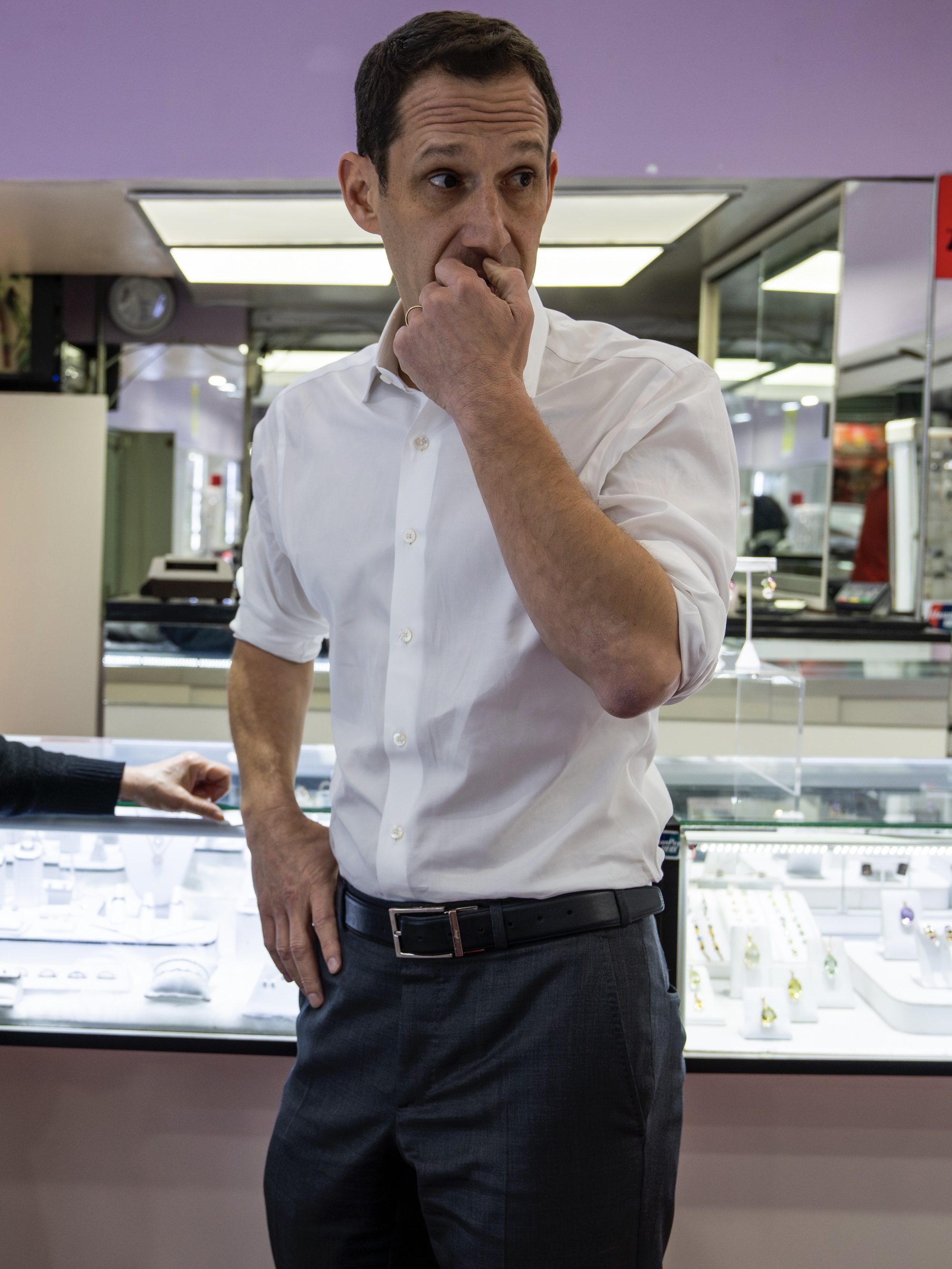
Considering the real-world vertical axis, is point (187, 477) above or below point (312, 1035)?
above

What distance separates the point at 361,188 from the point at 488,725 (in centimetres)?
56

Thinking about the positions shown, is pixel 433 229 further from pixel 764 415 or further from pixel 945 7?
pixel 764 415

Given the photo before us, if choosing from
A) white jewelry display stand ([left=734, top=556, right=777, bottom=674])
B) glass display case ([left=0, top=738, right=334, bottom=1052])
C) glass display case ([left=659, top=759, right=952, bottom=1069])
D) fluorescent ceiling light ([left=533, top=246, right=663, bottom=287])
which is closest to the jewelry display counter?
glass display case ([left=0, top=738, right=334, bottom=1052])

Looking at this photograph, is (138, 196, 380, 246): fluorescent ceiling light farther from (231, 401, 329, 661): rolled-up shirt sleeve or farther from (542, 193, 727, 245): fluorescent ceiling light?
(231, 401, 329, 661): rolled-up shirt sleeve

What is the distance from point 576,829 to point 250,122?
2966 mm

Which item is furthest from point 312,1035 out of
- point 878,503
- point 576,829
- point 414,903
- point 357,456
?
point 878,503

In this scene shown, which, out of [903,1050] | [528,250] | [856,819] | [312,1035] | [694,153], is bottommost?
[903,1050]

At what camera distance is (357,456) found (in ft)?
3.57

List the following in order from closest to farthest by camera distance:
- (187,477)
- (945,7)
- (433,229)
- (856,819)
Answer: (433,229) → (856,819) → (945,7) → (187,477)

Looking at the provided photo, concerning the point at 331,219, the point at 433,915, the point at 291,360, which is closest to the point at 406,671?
the point at 433,915

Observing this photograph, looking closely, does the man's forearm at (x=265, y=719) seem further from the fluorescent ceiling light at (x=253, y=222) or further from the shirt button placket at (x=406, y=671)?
the fluorescent ceiling light at (x=253, y=222)

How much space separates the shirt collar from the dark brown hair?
0.15 m

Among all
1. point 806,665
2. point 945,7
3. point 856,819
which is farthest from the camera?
point 806,665

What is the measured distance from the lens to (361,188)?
3.50 feet
